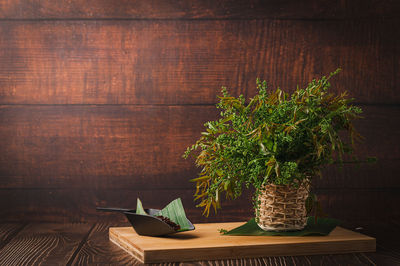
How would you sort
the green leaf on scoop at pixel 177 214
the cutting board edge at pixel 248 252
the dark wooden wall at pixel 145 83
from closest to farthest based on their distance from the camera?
the cutting board edge at pixel 248 252 → the green leaf on scoop at pixel 177 214 → the dark wooden wall at pixel 145 83

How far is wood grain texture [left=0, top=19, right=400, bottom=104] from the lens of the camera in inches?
52.4

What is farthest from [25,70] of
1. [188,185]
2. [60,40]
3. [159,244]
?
[159,244]

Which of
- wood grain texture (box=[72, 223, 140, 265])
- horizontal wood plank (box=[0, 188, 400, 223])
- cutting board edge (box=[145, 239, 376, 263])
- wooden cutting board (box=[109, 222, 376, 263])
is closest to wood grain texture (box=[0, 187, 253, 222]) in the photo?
horizontal wood plank (box=[0, 188, 400, 223])

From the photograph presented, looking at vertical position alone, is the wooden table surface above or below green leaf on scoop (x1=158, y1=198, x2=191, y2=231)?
below

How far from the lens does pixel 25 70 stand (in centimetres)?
133

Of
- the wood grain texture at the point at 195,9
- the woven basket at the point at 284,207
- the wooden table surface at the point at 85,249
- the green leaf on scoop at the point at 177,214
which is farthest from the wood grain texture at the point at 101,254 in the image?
the wood grain texture at the point at 195,9

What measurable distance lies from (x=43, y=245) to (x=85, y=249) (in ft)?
0.35

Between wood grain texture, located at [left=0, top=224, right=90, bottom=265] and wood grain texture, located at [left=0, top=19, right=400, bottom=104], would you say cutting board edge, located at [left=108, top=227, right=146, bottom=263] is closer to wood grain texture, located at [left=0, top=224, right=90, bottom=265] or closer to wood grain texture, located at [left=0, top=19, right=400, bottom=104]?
wood grain texture, located at [left=0, top=224, right=90, bottom=265]

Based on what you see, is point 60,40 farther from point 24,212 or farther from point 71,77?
point 24,212

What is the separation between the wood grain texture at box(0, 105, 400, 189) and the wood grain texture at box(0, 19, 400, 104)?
1.5 inches

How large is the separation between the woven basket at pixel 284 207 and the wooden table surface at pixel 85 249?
86 millimetres

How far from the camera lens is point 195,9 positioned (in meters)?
1.35

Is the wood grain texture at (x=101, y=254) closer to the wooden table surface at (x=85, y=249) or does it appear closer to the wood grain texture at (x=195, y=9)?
the wooden table surface at (x=85, y=249)

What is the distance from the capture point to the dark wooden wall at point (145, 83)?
4.36ft
